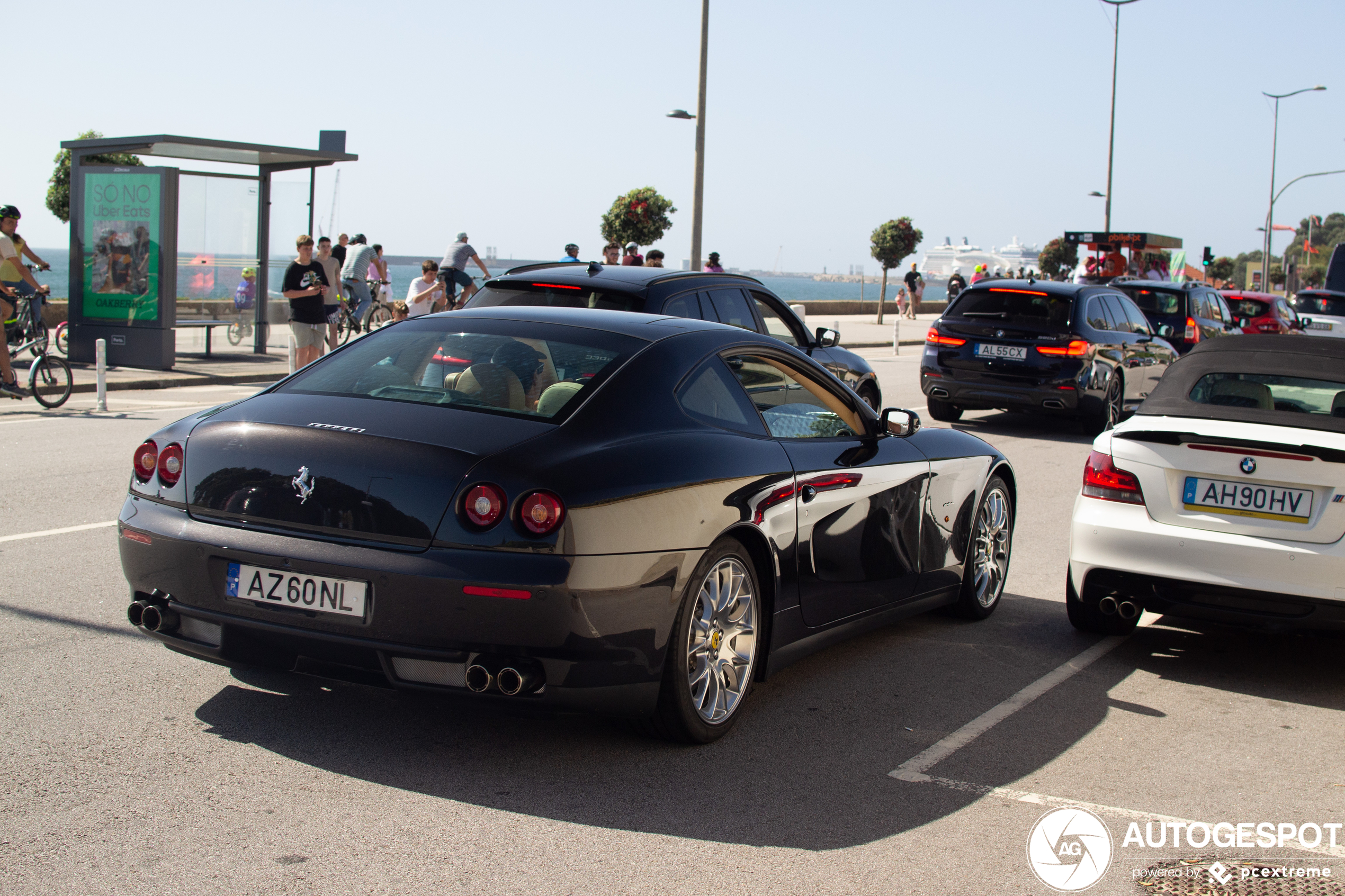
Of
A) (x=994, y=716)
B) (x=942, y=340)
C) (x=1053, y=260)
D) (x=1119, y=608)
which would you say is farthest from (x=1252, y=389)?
(x=1053, y=260)

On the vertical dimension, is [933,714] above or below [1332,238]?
below

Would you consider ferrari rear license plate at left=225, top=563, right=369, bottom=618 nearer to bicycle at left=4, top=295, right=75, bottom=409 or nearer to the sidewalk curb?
bicycle at left=4, top=295, right=75, bottom=409

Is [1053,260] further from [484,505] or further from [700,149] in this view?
[484,505]

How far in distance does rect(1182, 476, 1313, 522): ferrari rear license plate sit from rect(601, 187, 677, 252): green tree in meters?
29.9

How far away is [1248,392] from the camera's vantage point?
6391 millimetres

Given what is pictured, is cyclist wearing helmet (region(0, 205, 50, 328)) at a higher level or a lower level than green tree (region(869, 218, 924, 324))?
lower

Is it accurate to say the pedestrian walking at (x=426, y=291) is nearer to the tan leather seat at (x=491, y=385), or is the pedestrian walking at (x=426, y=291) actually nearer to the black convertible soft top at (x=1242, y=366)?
the black convertible soft top at (x=1242, y=366)

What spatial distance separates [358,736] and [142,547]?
925 mm

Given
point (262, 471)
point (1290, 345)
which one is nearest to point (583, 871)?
point (262, 471)

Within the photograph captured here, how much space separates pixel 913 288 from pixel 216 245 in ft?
96.4

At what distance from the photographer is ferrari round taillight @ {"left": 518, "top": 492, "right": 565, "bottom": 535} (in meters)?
3.82

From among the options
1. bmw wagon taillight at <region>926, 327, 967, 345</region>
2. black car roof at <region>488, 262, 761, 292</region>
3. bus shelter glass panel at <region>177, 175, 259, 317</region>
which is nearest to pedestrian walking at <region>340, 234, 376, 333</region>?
bus shelter glass panel at <region>177, 175, 259, 317</region>

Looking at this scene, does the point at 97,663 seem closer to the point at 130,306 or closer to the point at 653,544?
the point at 653,544

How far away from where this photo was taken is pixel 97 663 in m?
5.00
